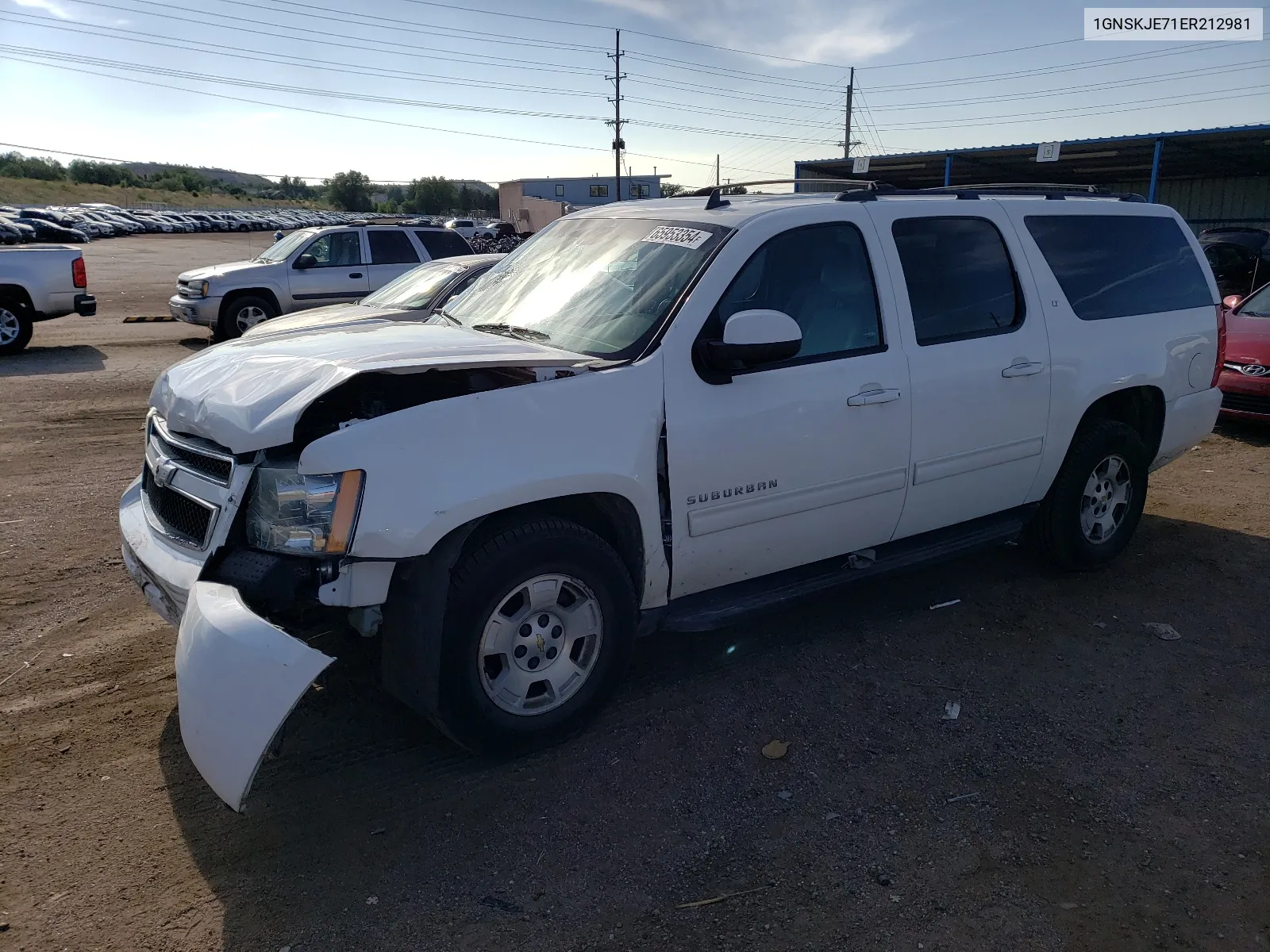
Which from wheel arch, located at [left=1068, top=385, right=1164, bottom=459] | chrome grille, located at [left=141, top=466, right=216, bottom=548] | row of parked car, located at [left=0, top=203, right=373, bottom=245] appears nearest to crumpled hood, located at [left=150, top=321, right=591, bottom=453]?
chrome grille, located at [left=141, top=466, right=216, bottom=548]

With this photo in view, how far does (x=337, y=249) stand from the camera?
14609mm

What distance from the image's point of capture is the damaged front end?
8.85 feet

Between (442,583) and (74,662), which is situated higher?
(442,583)

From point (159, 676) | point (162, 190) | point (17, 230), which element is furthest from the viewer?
point (162, 190)

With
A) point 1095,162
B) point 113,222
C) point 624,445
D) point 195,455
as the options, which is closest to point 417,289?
point 195,455

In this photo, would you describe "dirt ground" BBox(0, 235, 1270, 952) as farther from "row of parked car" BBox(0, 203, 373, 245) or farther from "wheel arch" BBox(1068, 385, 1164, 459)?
"row of parked car" BBox(0, 203, 373, 245)

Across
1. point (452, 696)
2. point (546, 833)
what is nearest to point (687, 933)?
point (546, 833)

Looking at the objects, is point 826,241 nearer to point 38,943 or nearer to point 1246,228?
point 38,943

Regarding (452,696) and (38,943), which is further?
(452,696)

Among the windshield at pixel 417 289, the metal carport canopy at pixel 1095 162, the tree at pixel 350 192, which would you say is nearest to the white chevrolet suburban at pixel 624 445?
the windshield at pixel 417 289

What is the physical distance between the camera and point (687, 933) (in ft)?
8.71

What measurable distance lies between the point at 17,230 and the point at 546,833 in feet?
154

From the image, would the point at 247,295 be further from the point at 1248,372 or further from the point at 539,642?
the point at 1248,372

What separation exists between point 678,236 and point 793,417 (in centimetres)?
95
